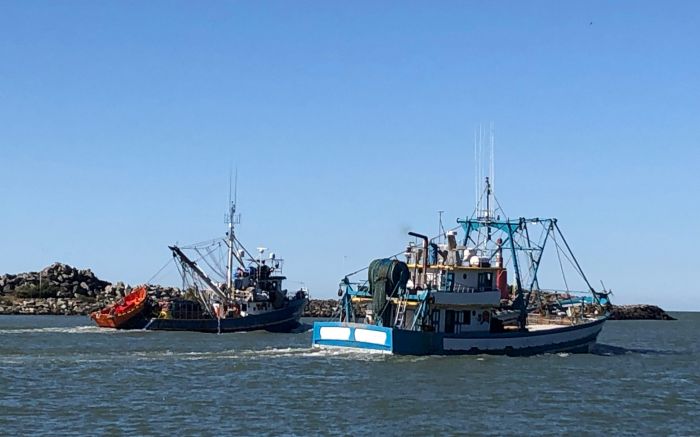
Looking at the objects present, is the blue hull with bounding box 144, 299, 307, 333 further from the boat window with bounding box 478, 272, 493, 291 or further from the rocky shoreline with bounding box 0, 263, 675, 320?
the rocky shoreline with bounding box 0, 263, 675, 320

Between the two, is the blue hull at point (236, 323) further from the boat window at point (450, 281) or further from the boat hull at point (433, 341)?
the boat window at point (450, 281)

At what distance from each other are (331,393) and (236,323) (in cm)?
3826

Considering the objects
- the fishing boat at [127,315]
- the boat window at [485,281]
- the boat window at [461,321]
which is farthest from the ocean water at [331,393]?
the fishing boat at [127,315]

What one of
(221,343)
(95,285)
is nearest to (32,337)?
(221,343)

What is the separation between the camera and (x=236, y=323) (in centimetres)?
7338

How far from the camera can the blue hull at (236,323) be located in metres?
73.3

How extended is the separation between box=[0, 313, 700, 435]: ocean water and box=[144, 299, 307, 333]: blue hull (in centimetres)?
1891

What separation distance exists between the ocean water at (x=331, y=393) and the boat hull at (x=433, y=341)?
0.70 m

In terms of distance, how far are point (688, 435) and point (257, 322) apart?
154ft

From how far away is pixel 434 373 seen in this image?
41.8m

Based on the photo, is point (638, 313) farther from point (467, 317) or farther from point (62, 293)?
point (467, 317)

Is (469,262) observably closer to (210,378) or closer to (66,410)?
(210,378)

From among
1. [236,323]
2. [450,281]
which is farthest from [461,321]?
[236,323]

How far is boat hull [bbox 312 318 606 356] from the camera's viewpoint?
154 feet
